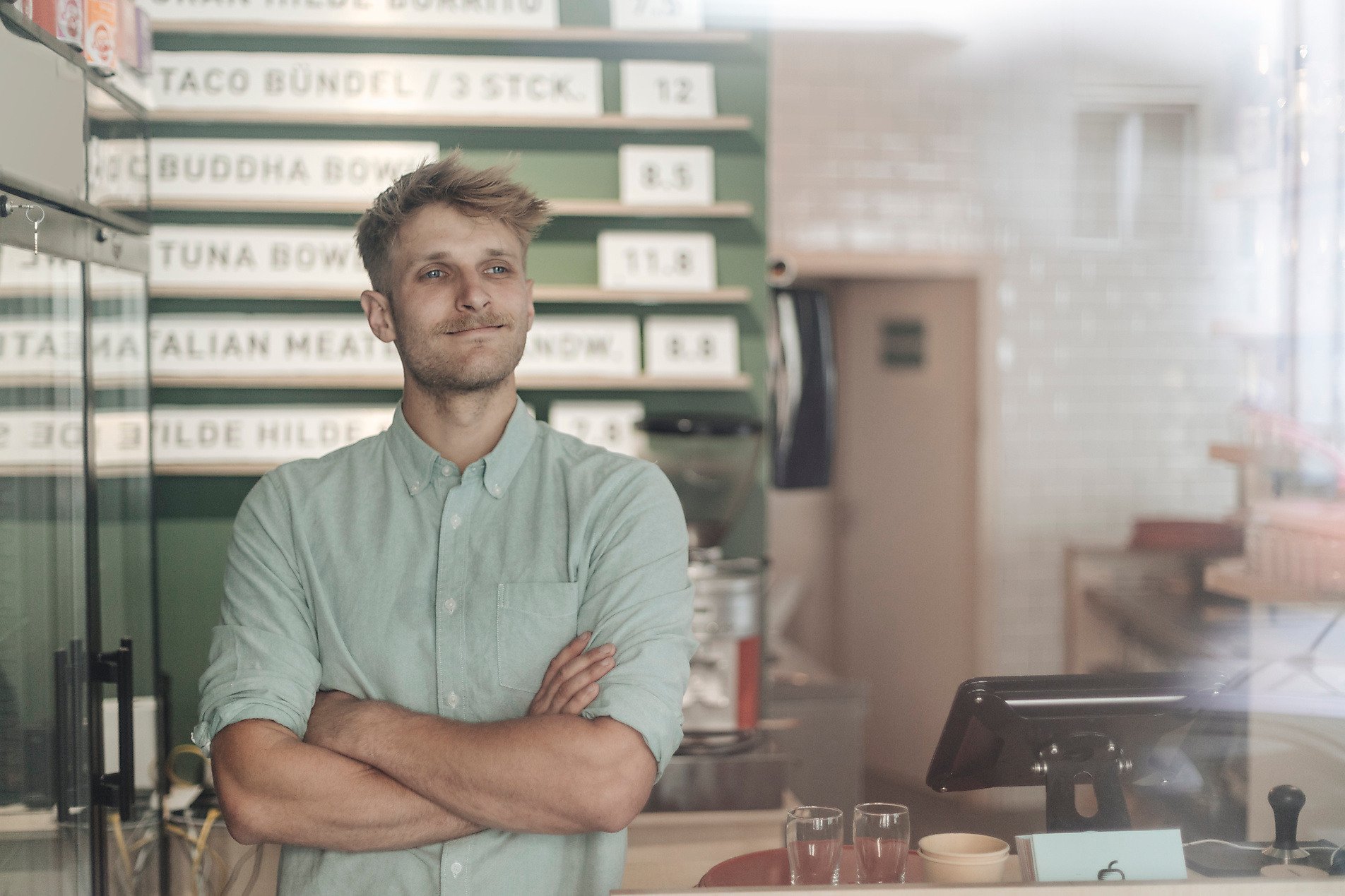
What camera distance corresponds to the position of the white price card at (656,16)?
3.17 meters

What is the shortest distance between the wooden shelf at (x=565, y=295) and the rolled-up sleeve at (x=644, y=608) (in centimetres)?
153

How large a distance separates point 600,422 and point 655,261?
0.44m

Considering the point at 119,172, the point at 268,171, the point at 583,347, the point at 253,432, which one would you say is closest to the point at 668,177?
the point at 583,347

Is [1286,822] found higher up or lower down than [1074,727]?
lower down

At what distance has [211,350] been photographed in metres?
3.10

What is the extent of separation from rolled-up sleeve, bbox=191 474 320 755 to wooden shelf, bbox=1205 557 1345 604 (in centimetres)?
194

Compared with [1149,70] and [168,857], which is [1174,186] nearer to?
[1149,70]

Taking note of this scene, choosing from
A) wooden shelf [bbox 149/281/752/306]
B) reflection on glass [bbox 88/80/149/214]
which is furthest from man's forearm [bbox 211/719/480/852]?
wooden shelf [bbox 149/281/752/306]

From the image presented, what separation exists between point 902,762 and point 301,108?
3.61 metres

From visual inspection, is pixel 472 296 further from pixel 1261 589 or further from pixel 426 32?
pixel 1261 589

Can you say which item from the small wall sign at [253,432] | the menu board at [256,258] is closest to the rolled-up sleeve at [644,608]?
the small wall sign at [253,432]

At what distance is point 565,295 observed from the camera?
3.15m

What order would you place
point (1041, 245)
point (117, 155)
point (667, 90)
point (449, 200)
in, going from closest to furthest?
point (449, 200) → point (117, 155) → point (667, 90) → point (1041, 245)

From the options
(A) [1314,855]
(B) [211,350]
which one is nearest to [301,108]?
(B) [211,350]
